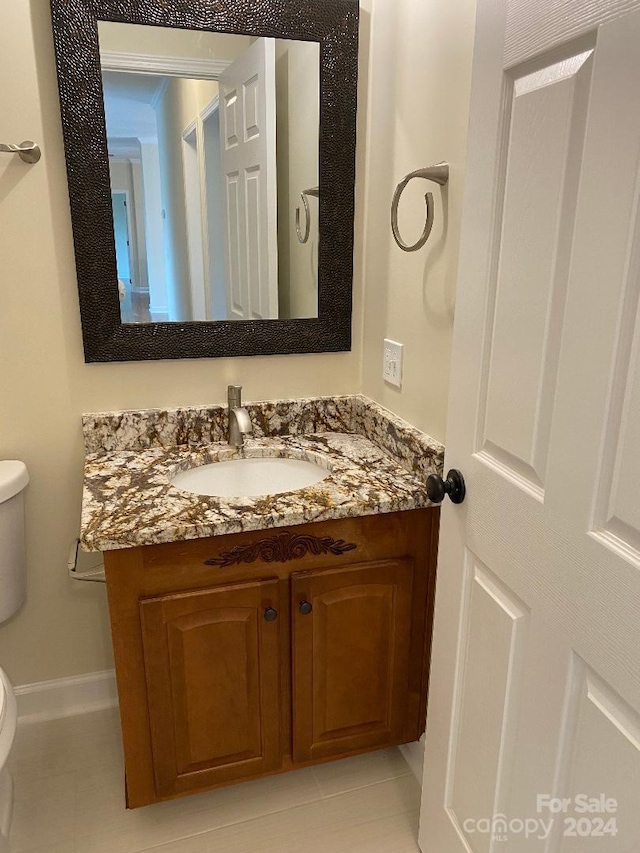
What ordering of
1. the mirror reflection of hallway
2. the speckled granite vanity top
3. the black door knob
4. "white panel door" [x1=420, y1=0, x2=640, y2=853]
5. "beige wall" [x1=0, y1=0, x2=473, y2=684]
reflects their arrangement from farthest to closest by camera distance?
the mirror reflection of hallway, "beige wall" [x1=0, y1=0, x2=473, y2=684], the speckled granite vanity top, the black door knob, "white panel door" [x1=420, y1=0, x2=640, y2=853]

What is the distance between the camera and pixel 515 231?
36.8 inches

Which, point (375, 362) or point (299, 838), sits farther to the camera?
point (375, 362)

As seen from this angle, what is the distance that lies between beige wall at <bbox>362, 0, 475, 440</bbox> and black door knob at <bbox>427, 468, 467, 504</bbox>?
249 mm

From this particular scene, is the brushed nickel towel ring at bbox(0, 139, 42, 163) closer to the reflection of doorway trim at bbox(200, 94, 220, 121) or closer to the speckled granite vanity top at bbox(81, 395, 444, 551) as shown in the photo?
the reflection of doorway trim at bbox(200, 94, 220, 121)

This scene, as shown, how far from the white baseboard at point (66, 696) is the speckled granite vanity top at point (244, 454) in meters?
0.74

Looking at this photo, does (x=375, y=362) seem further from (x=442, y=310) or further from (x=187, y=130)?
(x=187, y=130)

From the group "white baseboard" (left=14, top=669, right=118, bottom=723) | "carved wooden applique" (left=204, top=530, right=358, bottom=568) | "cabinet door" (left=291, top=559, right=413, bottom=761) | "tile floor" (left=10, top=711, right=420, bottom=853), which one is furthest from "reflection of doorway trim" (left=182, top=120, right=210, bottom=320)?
"tile floor" (left=10, top=711, right=420, bottom=853)

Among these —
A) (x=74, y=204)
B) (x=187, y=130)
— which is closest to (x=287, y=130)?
(x=187, y=130)

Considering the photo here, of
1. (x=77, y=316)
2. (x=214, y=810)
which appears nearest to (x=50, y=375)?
(x=77, y=316)

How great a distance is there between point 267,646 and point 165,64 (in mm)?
1382

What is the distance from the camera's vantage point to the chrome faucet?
1604mm

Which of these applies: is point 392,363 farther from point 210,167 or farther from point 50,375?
point 50,375

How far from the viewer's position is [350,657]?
4.89ft

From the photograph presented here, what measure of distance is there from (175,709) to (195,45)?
5.06 ft
